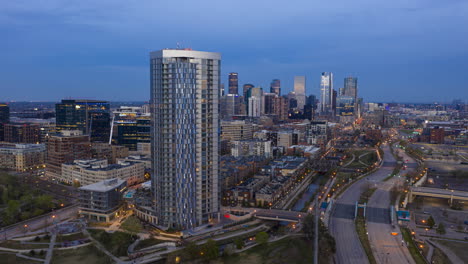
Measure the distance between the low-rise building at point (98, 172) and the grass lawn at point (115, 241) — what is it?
16598mm

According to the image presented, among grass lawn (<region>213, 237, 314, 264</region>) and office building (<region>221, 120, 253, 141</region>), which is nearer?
grass lawn (<region>213, 237, 314, 264</region>)

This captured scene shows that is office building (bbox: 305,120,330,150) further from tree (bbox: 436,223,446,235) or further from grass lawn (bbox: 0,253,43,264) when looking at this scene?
grass lawn (bbox: 0,253,43,264)

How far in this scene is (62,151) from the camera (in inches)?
2406

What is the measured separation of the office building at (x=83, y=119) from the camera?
8888cm

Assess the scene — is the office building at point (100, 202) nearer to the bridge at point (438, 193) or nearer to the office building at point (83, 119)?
the bridge at point (438, 193)

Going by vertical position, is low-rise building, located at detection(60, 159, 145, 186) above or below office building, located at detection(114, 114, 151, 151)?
below

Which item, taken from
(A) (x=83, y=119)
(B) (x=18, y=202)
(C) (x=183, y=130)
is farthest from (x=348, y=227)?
(A) (x=83, y=119)

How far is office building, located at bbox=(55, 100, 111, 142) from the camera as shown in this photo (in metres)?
88.9

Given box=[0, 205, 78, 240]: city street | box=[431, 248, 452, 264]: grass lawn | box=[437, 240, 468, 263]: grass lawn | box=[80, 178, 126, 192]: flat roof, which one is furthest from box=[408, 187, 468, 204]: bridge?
box=[0, 205, 78, 240]: city street

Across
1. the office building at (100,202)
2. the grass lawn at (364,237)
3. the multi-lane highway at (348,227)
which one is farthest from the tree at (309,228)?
the office building at (100,202)

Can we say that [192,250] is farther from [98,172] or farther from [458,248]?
[98,172]

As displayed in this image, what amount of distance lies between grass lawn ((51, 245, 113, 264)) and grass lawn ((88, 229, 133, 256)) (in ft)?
3.26

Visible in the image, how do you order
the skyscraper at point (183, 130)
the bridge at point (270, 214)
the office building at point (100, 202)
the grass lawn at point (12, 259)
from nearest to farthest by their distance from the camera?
the grass lawn at point (12, 259)
the skyscraper at point (183, 130)
the bridge at point (270, 214)
the office building at point (100, 202)

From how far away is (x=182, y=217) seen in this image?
3756cm
